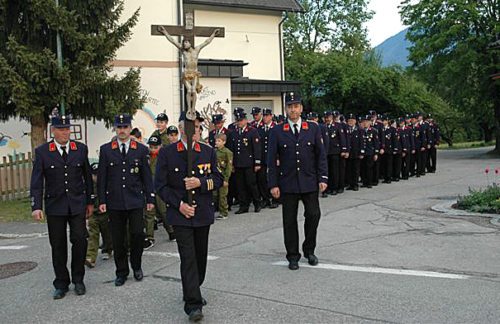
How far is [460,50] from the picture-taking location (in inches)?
960

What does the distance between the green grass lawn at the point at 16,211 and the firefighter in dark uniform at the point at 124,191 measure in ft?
20.0

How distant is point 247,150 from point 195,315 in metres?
6.80

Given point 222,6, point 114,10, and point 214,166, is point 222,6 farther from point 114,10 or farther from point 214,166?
point 214,166

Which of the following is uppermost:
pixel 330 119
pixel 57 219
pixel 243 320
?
pixel 330 119

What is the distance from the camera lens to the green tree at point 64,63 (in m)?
12.5

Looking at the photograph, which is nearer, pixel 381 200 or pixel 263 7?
pixel 381 200

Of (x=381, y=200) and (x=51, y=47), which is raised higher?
(x=51, y=47)

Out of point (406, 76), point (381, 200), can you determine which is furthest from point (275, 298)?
point (406, 76)

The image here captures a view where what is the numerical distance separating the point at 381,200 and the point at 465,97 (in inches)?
631

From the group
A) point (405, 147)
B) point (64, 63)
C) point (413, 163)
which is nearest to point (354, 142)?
point (405, 147)

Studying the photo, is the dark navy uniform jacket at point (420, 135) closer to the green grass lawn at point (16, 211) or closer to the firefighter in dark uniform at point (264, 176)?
the firefighter in dark uniform at point (264, 176)

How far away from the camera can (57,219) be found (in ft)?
19.7

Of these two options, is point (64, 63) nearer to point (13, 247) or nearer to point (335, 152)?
point (13, 247)

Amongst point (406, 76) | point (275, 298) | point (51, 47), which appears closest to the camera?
point (275, 298)
